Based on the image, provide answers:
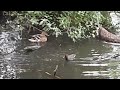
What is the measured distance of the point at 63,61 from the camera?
2076mm

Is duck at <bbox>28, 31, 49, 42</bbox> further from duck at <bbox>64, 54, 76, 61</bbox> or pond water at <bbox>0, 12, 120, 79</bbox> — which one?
duck at <bbox>64, 54, 76, 61</bbox>

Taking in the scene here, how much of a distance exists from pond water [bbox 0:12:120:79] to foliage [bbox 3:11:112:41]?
0.25ft

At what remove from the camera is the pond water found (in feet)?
6.41

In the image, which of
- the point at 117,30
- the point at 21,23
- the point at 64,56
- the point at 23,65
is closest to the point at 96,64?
the point at 64,56

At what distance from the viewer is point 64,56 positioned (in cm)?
211

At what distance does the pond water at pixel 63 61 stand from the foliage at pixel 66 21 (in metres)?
0.08

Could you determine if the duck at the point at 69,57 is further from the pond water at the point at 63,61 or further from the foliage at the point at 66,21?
the foliage at the point at 66,21

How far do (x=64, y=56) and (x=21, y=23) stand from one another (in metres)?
0.45

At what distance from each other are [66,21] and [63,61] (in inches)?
15.2

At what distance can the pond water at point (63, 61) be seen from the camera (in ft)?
6.41

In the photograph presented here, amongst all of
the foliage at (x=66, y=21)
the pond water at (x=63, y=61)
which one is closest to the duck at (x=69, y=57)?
the pond water at (x=63, y=61)
